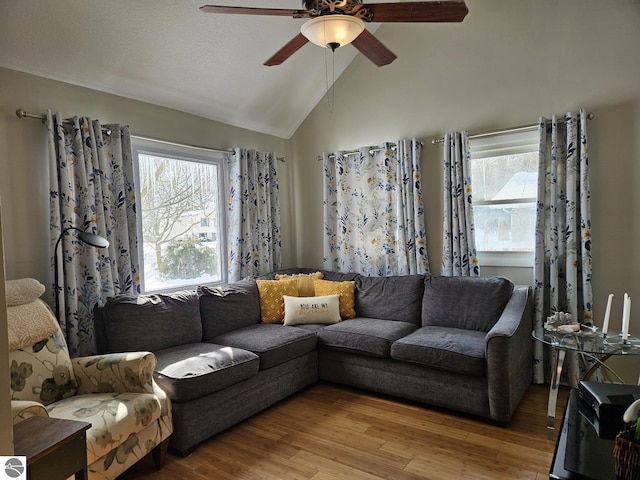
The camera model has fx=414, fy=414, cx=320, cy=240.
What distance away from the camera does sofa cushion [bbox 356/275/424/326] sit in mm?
3590

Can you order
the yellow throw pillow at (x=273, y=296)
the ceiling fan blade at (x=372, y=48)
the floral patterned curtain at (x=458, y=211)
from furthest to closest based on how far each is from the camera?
the yellow throw pillow at (x=273, y=296) < the floral patterned curtain at (x=458, y=211) < the ceiling fan blade at (x=372, y=48)

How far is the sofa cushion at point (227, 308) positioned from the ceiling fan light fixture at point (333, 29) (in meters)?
2.13

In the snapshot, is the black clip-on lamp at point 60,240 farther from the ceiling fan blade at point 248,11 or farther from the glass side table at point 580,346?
the glass side table at point 580,346

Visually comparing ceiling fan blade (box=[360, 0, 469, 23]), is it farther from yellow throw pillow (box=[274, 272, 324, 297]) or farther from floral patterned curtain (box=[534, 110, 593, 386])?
yellow throw pillow (box=[274, 272, 324, 297])

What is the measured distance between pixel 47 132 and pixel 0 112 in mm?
259

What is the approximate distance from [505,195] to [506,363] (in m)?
1.60

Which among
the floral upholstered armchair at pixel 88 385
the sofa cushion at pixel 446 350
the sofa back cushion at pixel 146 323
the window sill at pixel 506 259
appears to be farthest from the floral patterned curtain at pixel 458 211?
the floral upholstered armchair at pixel 88 385

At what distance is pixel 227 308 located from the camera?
341 cm

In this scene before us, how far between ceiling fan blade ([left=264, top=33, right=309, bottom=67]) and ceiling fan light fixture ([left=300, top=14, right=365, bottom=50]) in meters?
0.21

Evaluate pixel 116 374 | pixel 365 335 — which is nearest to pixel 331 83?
pixel 365 335

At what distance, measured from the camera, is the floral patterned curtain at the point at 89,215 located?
272 centimetres

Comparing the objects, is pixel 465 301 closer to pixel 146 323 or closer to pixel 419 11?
pixel 419 11

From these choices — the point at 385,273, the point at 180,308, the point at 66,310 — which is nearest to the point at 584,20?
the point at 385,273

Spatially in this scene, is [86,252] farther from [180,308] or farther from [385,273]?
[385,273]
